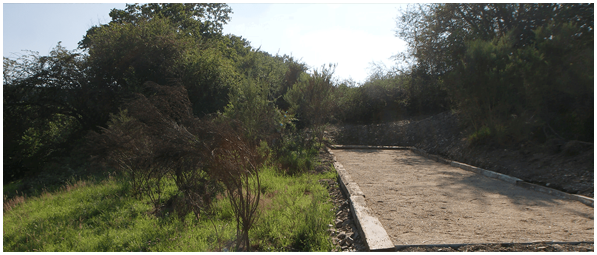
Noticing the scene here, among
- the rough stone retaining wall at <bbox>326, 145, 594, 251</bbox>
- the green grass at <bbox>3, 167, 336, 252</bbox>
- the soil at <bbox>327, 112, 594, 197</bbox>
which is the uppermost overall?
the soil at <bbox>327, 112, 594, 197</bbox>

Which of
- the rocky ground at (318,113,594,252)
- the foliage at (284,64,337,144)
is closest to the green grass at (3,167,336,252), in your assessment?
the rocky ground at (318,113,594,252)

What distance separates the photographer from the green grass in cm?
371

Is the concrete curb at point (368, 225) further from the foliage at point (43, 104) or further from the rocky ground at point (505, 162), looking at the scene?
the foliage at point (43, 104)

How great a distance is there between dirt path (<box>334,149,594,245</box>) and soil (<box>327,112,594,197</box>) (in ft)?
2.36

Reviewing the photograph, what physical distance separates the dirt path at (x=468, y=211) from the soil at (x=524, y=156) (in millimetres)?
720

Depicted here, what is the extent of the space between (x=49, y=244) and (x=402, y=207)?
5022mm

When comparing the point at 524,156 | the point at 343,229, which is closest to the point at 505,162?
the point at 524,156

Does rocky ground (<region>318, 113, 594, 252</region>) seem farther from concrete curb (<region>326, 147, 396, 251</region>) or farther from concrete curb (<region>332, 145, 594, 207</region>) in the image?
concrete curb (<region>332, 145, 594, 207</region>)

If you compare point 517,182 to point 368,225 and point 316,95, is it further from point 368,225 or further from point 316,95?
point 316,95

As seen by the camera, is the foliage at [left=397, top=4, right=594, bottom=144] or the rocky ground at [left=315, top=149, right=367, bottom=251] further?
the foliage at [left=397, top=4, right=594, bottom=144]

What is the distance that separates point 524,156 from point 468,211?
4680mm

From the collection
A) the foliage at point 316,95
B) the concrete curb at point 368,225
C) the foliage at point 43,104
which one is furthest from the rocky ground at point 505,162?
the foliage at point 43,104

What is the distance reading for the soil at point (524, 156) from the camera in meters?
6.12

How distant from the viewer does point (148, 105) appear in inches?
173
